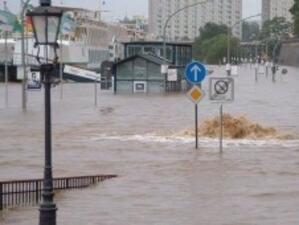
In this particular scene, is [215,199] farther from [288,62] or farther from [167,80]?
[288,62]

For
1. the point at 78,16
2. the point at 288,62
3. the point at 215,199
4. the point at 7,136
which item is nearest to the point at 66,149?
the point at 7,136

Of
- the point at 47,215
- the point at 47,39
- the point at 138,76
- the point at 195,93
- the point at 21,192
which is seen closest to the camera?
the point at 47,215

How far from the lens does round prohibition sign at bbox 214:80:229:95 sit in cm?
2589

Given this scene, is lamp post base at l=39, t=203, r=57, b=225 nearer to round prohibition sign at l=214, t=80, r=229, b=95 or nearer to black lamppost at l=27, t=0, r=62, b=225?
black lamppost at l=27, t=0, r=62, b=225

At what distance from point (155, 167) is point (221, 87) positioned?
3.44 metres

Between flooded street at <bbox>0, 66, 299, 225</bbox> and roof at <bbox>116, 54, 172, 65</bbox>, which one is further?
roof at <bbox>116, 54, 172, 65</bbox>

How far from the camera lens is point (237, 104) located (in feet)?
173

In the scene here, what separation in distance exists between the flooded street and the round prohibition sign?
1.73 metres

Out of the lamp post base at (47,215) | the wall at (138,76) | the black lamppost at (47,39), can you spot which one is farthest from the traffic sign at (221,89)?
the wall at (138,76)

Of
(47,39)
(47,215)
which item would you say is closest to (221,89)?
(47,39)

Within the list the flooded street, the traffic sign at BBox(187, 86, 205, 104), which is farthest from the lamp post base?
the traffic sign at BBox(187, 86, 205, 104)

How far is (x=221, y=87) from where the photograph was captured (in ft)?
85.1

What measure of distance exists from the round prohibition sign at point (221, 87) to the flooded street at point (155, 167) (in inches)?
68.0

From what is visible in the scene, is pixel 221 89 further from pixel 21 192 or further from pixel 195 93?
pixel 21 192
